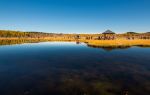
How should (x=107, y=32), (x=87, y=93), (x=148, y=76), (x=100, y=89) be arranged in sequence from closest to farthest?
1. (x=87, y=93)
2. (x=100, y=89)
3. (x=148, y=76)
4. (x=107, y=32)

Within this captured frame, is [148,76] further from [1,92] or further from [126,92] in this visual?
[1,92]

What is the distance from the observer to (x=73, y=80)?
44.8 ft

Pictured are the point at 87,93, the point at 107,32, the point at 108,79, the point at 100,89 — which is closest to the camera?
the point at 87,93

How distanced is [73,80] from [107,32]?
206 feet

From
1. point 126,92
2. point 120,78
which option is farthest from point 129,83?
point 126,92

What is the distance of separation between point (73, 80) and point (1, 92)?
5.81 m

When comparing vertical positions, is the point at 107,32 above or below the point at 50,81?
above

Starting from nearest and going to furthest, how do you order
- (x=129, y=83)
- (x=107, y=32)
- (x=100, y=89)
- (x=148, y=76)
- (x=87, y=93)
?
(x=87, y=93)
(x=100, y=89)
(x=129, y=83)
(x=148, y=76)
(x=107, y=32)

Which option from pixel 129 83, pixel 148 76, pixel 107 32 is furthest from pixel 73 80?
pixel 107 32

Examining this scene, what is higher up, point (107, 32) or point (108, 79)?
point (107, 32)

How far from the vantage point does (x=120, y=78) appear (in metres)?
14.3

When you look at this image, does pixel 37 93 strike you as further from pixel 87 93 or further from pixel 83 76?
pixel 83 76

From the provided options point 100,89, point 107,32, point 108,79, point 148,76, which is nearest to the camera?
point 100,89

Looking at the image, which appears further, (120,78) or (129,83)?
(120,78)
